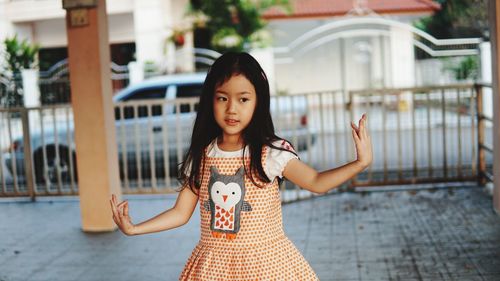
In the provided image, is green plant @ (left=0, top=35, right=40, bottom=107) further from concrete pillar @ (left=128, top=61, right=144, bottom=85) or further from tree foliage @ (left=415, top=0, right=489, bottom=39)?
tree foliage @ (left=415, top=0, right=489, bottom=39)

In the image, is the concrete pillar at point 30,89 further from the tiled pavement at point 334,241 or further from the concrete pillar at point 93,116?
the concrete pillar at point 93,116

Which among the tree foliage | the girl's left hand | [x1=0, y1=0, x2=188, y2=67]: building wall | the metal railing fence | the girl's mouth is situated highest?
[x1=0, y1=0, x2=188, y2=67]: building wall

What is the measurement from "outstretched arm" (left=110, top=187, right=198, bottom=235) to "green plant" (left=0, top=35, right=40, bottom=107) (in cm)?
1755

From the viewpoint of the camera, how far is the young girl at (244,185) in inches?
135

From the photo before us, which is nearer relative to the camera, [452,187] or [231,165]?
[231,165]

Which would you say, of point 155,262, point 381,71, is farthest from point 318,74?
point 155,262

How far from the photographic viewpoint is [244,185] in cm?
346

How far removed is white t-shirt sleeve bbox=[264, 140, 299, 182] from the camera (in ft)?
11.5

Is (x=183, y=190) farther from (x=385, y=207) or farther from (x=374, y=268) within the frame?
(x=385, y=207)

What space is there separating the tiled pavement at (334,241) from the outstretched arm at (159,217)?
286 centimetres

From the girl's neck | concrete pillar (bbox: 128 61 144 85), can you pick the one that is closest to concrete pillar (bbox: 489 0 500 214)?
the girl's neck

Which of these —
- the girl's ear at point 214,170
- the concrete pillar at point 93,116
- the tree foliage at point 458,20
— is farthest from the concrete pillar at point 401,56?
the girl's ear at point 214,170

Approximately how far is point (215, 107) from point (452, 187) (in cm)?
739

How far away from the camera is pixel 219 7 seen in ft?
84.8
